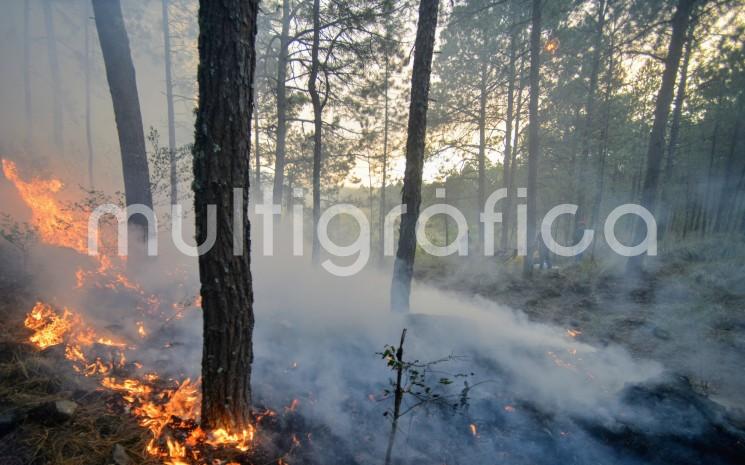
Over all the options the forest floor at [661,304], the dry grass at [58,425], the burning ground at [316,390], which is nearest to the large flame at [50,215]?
the burning ground at [316,390]

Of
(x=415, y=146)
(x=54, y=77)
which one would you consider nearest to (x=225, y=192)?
(x=415, y=146)

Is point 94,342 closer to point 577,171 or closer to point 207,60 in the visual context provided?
point 207,60

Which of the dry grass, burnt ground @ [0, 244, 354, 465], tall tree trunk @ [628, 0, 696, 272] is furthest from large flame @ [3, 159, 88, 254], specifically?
tall tree trunk @ [628, 0, 696, 272]

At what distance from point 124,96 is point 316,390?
23.0ft

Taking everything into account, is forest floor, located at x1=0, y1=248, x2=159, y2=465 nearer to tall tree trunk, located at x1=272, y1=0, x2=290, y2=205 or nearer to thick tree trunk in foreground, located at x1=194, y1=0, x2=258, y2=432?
thick tree trunk in foreground, located at x1=194, y1=0, x2=258, y2=432

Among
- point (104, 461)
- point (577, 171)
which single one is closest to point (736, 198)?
Answer: point (577, 171)

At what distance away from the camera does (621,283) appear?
10.5 meters

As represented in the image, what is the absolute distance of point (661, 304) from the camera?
8641mm

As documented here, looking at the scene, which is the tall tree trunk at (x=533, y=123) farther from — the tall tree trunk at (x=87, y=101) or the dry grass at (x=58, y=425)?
the tall tree trunk at (x=87, y=101)

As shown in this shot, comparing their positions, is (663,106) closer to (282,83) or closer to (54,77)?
(282,83)

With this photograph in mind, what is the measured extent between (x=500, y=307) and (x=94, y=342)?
31.6 ft

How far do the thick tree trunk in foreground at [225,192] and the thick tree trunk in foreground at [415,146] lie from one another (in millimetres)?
4025

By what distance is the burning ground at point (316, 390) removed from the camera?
3.22 m

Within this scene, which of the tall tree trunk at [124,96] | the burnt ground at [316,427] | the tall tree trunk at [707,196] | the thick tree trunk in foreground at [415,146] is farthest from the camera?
the tall tree trunk at [707,196]
